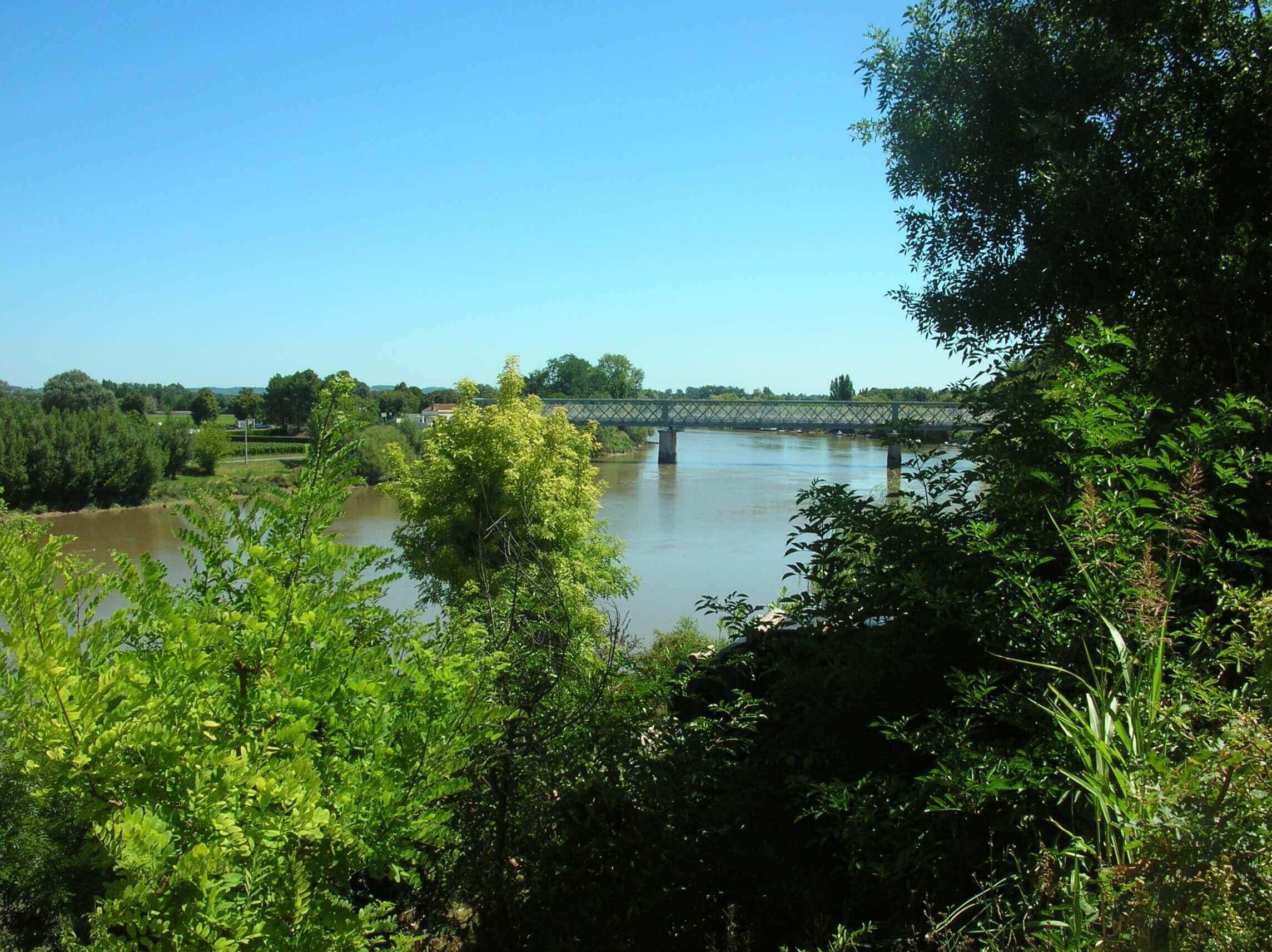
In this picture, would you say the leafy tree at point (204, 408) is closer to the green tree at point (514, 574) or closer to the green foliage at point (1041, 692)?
the green tree at point (514, 574)

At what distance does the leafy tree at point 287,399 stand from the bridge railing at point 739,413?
8.78 metres

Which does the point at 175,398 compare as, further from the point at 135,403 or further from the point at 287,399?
the point at 287,399

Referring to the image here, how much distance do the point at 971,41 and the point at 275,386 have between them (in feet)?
159

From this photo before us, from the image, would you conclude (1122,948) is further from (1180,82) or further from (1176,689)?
(1180,82)

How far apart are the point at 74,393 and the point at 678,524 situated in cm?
4958

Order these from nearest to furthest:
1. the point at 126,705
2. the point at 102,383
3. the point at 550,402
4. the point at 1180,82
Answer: the point at 126,705, the point at 1180,82, the point at 550,402, the point at 102,383

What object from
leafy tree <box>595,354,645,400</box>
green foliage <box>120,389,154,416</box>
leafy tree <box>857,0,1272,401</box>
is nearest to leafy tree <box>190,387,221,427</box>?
green foliage <box>120,389,154,416</box>

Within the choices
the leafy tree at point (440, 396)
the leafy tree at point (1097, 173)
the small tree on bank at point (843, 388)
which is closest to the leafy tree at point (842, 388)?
the small tree on bank at point (843, 388)

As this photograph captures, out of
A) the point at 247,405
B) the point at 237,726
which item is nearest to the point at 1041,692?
the point at 237,726

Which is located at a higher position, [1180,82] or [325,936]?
[1180,82]

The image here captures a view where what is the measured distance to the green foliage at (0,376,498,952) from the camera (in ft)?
5.28

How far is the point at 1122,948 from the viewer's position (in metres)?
1.57

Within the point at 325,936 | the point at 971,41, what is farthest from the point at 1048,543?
the point at 971,41

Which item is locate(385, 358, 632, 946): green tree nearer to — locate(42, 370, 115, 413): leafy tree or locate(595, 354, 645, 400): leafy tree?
locate(42, 370, 115, 413): leafy tree
